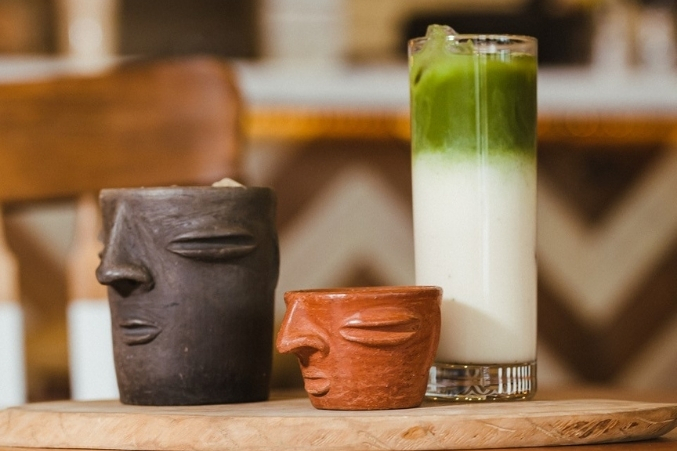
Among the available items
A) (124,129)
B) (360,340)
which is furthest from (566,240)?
(360,340)

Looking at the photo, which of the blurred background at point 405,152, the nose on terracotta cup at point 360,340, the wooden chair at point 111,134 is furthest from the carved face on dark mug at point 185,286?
the blurred background at point 405,152

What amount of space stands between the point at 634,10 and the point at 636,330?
0.67 m

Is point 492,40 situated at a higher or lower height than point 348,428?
higher

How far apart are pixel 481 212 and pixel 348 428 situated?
0.23 m

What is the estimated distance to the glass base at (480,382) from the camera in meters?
0.75

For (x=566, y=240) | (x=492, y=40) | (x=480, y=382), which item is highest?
(x=492, y=40)

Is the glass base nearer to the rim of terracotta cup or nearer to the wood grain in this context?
the rim of terracotta cup

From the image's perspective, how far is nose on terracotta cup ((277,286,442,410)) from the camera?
666 millimetres

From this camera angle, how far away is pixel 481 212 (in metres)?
0.76

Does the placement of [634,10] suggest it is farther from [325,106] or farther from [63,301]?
[63,301]

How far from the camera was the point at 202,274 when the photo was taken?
0.75 m

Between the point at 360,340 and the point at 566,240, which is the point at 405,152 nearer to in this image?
the point at 566,240

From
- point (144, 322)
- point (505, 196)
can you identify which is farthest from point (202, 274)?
point (505, 196)

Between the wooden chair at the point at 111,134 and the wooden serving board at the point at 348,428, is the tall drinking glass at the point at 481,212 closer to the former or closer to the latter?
the wooden serving board at the point at 348,428
